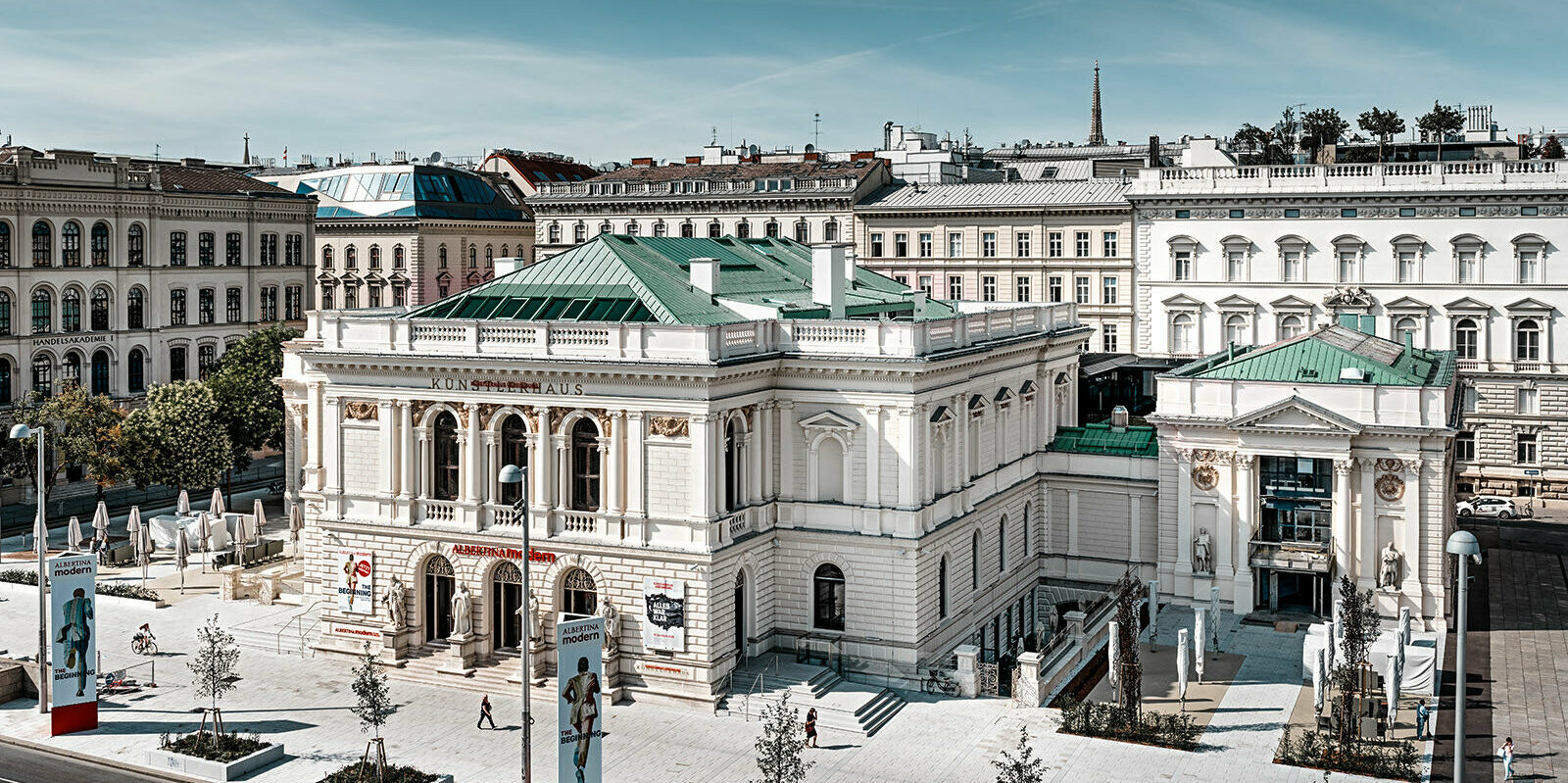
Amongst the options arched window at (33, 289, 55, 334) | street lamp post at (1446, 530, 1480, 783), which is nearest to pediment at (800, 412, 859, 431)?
street lamp post at (1446, 530, 1480, 783)

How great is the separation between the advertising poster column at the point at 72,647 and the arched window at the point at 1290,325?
64.1 metres

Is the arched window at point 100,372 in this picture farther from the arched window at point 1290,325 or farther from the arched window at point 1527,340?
the arched window at point 1527,340

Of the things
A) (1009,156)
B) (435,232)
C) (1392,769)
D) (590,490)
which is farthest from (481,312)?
(1009,156)

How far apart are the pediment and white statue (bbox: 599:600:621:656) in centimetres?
842

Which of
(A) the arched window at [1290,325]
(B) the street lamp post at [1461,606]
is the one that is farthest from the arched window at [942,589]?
(A) the arched window at [1290,325]

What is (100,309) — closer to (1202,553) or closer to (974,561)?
(974,561)

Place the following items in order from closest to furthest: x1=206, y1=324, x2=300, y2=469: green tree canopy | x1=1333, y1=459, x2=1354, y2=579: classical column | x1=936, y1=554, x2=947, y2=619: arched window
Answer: x1=936, y1=554, x2=947, y2=619: arched window → x1=1333, y1=459, x2=1354, y2=579: classical column → x1=206, y1=324, x2=300, y2=469: green tree canopy

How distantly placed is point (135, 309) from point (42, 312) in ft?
21.6

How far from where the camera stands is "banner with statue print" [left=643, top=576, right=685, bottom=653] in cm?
4806

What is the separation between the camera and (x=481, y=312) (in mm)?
52812

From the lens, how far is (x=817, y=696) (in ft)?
157

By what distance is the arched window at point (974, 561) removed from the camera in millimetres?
55281

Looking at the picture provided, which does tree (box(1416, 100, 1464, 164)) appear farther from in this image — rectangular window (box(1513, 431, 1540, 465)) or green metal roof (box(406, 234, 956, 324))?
green metal roof (box(406, 234, 956, 324))

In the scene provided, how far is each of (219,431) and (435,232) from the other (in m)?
39.6
